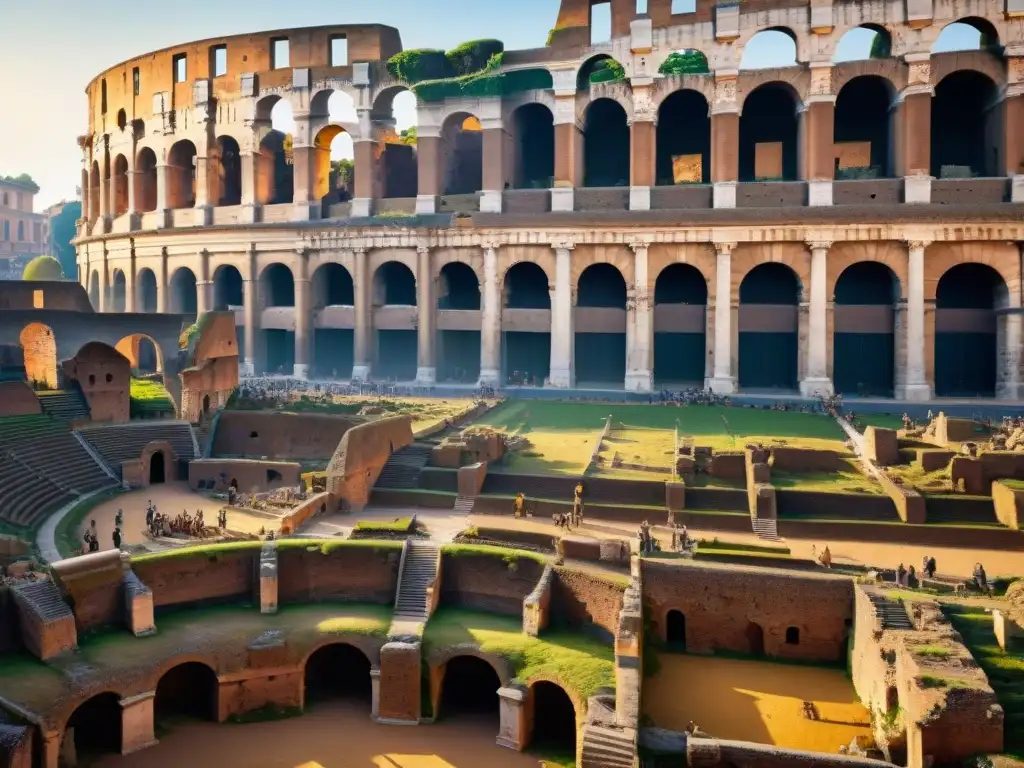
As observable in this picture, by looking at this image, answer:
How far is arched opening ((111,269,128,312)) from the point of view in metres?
60.0

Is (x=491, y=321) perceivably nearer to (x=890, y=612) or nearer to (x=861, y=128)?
(x=861, y=128)

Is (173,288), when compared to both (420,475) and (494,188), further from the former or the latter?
(420,475)

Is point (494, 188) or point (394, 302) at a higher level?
→ point (494, 188)

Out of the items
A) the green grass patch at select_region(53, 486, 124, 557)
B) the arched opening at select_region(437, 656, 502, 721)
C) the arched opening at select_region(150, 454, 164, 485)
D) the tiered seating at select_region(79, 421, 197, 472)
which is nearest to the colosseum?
the tiered seating at select_region(79, 421, 197, 472)

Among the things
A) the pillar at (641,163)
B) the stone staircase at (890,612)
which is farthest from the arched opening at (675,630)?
the pillar at (641,163)

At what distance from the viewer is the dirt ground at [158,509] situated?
87.0 feet

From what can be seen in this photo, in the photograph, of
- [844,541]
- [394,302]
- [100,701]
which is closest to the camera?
[100,701]

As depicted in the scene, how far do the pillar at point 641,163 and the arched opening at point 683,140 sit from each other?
11.2 feet

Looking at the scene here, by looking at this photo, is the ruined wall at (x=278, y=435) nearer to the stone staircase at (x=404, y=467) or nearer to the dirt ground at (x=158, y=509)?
the dirt ground at (x=158, y=509)

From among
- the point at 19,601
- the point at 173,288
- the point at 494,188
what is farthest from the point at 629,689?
the point at 173,288

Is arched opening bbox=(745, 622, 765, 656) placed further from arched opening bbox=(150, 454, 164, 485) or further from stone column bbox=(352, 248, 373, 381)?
stone column bbox=(352, 248, 373, 381)

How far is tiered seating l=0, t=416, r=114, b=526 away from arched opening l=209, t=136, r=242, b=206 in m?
25.0

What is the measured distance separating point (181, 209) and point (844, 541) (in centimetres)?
4444

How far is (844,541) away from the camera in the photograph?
25.8 metres
